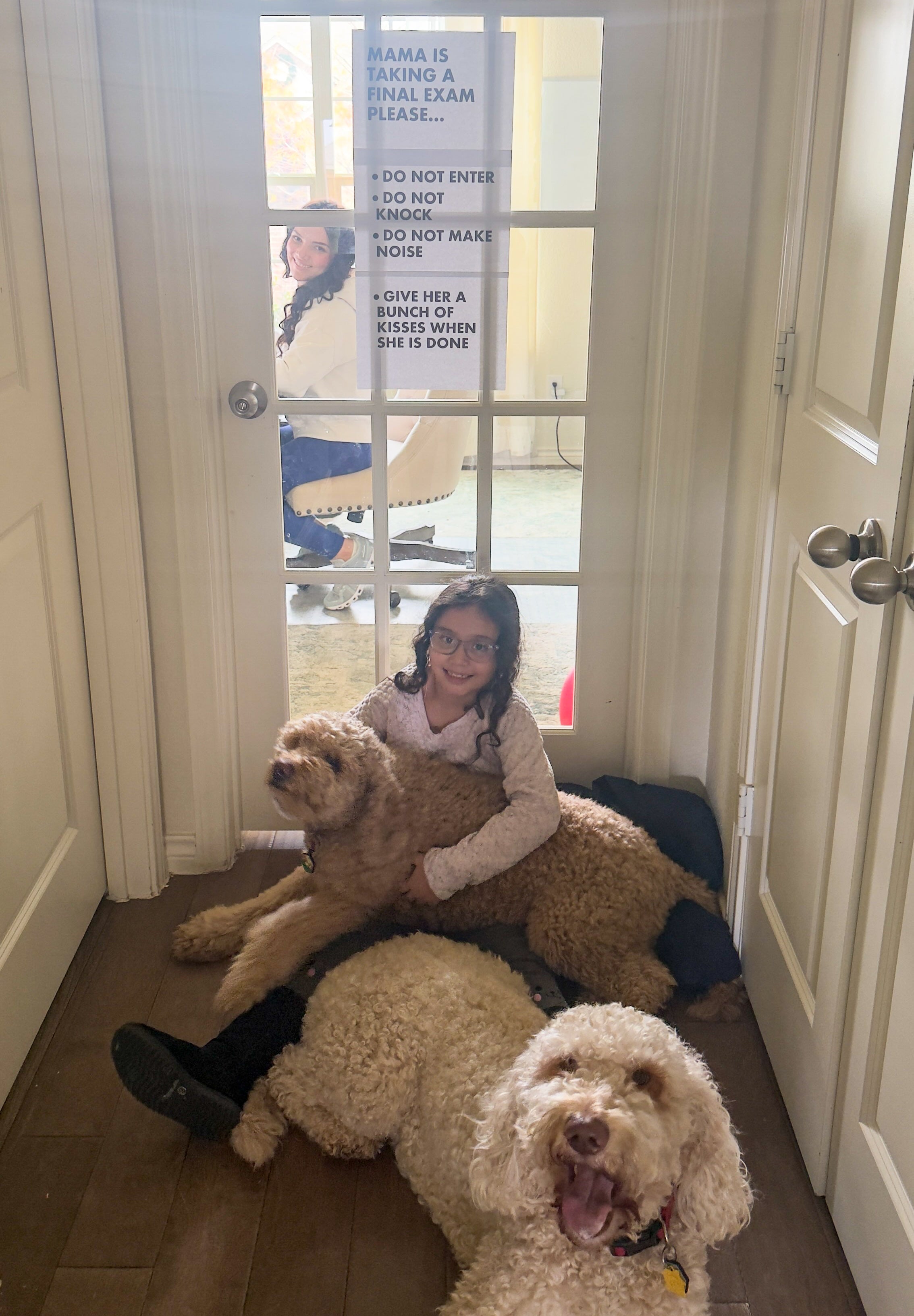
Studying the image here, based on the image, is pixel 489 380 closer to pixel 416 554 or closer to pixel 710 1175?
pixel 416 554

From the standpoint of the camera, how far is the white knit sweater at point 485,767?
1.98 m

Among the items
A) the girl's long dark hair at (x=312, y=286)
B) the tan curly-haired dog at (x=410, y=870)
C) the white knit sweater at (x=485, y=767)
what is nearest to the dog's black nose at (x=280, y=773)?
the tan curly-haired dog at (x=410, y=870)

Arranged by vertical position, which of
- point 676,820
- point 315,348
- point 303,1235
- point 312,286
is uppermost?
point 312,286

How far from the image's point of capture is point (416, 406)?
2.23 metres

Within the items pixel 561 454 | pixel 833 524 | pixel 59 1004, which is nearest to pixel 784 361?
pixel 833 524

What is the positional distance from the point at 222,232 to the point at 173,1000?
1.39m

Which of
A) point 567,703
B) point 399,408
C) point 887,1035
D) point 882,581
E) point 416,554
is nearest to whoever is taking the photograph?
point 882,581

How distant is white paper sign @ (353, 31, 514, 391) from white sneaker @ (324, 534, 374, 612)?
320 millimetres

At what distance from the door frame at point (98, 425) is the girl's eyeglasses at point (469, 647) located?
2.02 feet

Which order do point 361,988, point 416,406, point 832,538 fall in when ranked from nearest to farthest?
1. point 832,538
2. point 361,988
3. point 416,406

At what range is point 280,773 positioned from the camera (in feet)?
5.99

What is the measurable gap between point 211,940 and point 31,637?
2.12 feet

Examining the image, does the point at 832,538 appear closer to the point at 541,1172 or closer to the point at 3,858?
the point at 541,1172

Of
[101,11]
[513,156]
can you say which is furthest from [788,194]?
[101,11]
